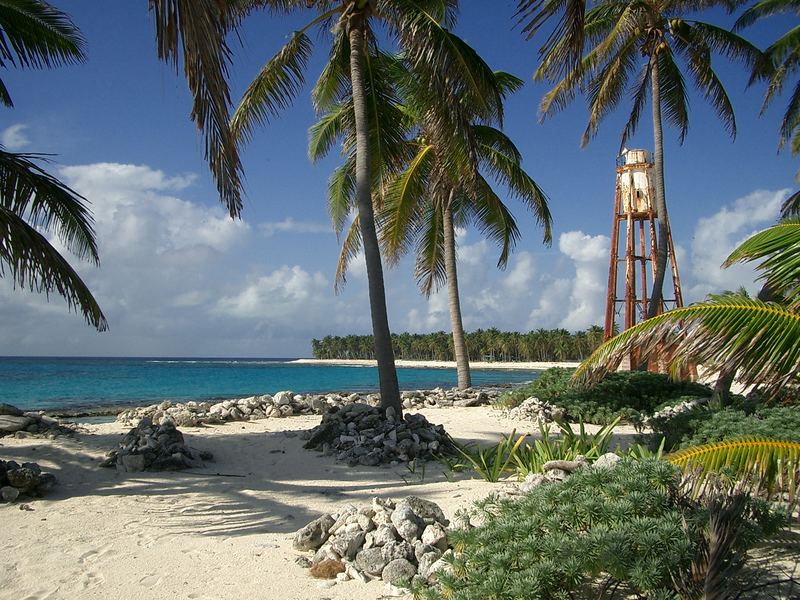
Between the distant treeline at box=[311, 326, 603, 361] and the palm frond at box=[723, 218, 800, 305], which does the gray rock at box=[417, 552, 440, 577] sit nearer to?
the palm frond at box=[723, 218, 800, 305]

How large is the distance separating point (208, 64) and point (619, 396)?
10.4 metres

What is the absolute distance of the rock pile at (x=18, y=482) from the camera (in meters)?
6.23

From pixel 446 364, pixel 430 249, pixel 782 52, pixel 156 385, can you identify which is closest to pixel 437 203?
pixel 430 249

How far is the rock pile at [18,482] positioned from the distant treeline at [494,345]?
71.9 meters

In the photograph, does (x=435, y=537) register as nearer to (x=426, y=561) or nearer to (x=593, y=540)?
(x=426, y=561)

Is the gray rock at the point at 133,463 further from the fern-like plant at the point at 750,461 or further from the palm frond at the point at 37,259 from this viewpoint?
the fern-like plant at the point at 750,461

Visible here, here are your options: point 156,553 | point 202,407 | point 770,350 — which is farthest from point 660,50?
point 156,553

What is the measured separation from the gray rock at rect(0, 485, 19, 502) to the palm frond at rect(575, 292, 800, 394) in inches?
251

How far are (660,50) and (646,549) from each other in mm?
14790

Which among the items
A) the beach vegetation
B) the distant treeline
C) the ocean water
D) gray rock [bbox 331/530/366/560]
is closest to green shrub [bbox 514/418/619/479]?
the beach vegetation

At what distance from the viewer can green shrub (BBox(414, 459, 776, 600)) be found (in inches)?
113

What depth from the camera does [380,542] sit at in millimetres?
4305

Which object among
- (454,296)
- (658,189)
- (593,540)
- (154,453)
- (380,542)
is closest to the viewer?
(593,540)

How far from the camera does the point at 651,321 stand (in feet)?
14.2
